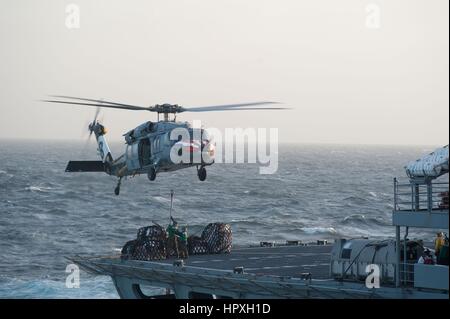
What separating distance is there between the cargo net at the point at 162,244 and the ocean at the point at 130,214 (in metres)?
15.3

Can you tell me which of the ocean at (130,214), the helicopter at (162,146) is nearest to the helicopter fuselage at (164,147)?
the helicopter at (162,146)

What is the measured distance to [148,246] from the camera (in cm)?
5591

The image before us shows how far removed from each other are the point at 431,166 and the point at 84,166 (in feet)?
68.1

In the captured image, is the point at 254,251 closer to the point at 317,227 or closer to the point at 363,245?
the point at 363,245

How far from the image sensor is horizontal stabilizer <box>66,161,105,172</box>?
51.8 m

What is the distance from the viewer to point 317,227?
114m

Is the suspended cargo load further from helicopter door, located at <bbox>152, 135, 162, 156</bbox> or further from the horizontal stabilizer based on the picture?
the horizontal stabilizer
